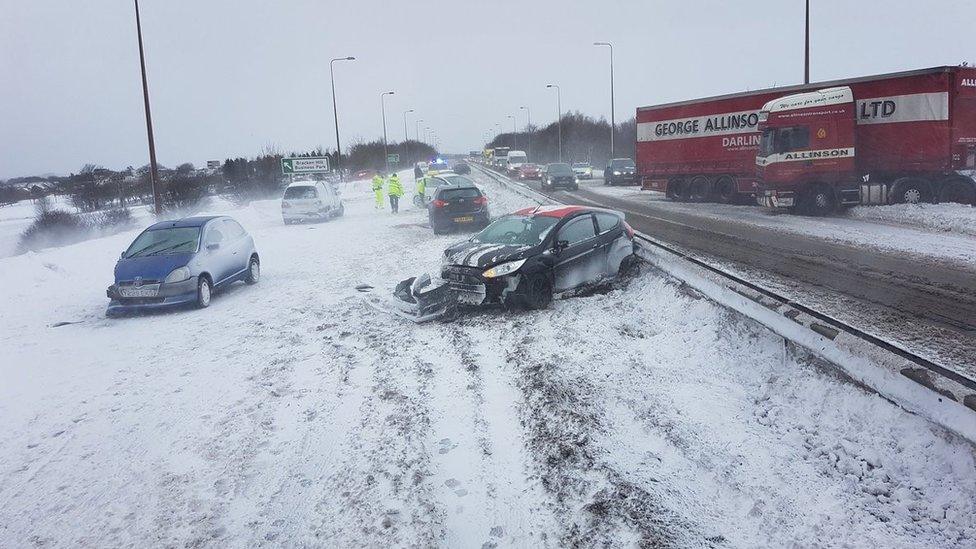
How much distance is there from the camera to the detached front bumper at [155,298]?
9.68m

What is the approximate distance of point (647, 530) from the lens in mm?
3801

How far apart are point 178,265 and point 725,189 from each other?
64.3ft

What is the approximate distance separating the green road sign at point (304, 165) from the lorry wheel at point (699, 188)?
955 inches

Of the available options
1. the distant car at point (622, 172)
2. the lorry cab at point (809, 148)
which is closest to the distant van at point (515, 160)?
the distant car at point (622, 172)

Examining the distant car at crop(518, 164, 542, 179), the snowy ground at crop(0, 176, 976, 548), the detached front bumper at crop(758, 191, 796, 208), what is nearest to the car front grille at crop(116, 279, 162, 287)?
the snowy ground at crop(0, 176, 976, 548)

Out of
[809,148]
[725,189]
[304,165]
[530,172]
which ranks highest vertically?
[304,165]

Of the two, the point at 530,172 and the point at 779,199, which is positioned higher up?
the point at 530,172

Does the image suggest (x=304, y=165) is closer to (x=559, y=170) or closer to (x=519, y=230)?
(x=559, y=170)

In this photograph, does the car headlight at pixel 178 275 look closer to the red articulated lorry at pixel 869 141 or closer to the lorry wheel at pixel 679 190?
the red articulated lorry at pixel 869 141

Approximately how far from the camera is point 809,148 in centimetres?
1791

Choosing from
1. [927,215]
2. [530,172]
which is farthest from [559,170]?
[927,215]

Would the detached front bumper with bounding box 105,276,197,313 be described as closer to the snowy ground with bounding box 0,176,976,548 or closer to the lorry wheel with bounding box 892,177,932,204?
the snowy ground with bounding box 0,176,976,548

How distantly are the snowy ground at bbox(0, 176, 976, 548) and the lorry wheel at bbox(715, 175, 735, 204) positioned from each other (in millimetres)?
16311

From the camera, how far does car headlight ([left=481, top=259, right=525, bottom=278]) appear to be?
849cm
